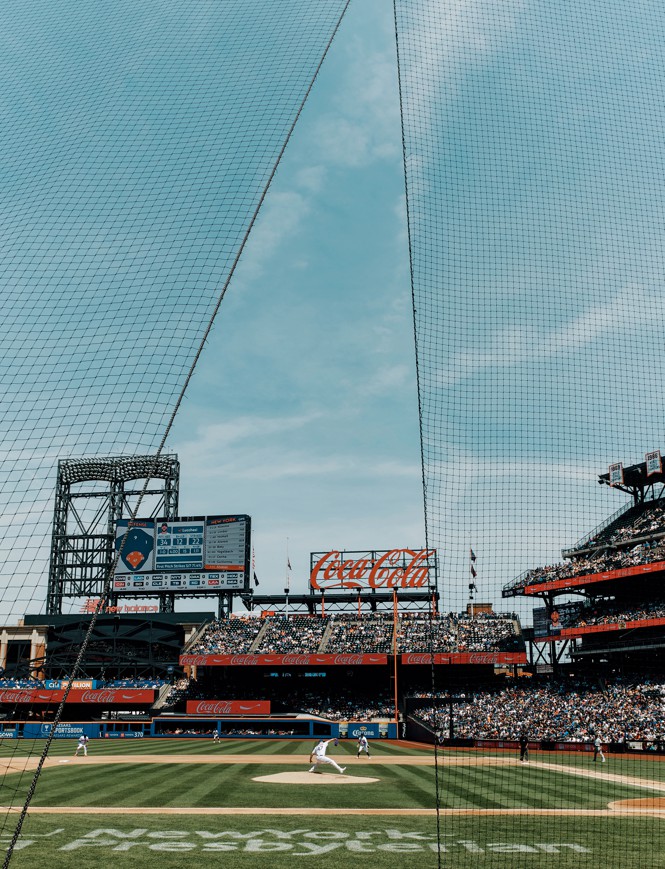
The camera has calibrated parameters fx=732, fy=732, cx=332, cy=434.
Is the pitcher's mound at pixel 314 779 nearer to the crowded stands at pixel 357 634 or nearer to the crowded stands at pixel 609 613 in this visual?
the crowded stands at pixel 609 613

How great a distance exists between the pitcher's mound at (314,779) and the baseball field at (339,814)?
0.06 meters

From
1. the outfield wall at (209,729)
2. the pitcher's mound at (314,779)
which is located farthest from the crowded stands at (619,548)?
the pitcher's mound at (314,779)

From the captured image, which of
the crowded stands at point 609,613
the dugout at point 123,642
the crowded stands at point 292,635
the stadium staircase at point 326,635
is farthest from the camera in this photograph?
the dugout at point 123,642

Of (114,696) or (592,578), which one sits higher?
(592,578)

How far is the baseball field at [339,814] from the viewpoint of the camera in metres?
10.5

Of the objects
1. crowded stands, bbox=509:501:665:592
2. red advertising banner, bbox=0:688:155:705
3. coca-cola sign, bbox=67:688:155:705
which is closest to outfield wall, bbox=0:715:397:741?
red advertising banner, bbox=0:688:155:705

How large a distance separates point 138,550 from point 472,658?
88.2 ft

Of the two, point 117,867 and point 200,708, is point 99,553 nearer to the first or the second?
point 200,708

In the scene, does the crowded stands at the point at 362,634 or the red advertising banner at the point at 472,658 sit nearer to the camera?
the red advertising banner at the point at 472,658

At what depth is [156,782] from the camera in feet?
62.4

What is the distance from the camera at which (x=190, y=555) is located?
55219 millimetres

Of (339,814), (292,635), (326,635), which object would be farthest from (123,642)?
(339,814)

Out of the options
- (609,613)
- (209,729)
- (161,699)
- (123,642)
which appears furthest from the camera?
(123,642)

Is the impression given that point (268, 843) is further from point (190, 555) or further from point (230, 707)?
point (190, 555)
